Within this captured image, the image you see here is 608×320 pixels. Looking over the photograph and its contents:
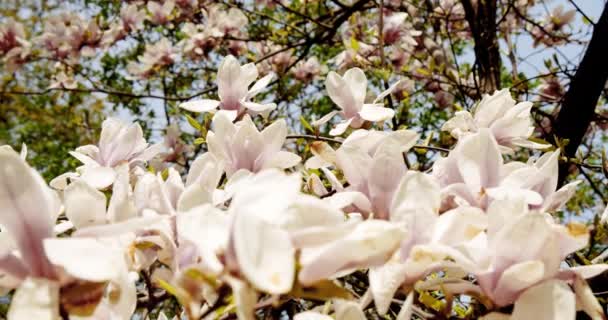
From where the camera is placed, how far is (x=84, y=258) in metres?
0.44

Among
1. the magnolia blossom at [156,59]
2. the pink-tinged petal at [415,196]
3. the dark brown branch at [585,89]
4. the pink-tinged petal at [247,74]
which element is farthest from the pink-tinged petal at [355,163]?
the magnolia blossom at [156,59]

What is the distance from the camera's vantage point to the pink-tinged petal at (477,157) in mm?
675

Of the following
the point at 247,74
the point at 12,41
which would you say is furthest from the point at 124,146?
the point at 12,41

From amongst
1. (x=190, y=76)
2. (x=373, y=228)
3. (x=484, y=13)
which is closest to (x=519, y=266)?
(x=373, y=228)

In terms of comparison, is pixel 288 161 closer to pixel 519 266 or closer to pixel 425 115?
pixel 519 266

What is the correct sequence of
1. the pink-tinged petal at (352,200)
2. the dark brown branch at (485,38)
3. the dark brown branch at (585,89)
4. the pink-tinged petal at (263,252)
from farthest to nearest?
the dark brown branch at (485,38) → the dark brown branch at (585,89) → the pink-tinged petal at (352,200) → the pink-tinged petal at (263,252)

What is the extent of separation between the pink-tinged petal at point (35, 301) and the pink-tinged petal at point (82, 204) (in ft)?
0.42

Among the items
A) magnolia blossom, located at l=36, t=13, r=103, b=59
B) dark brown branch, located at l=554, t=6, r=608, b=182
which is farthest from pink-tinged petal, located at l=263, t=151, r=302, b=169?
magnolia blossom, located at l=36, t=13, r=103, b=59

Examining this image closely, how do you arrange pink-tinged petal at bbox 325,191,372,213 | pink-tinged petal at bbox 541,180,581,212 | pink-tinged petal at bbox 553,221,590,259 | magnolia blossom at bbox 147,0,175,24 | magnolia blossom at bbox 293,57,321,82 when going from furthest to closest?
magnolia blossom at bbox 293,57,321,82 → magnolia blossom at bbox 147,0,175,24 → pink-tinged petal at bbox 541,180,581,212 → pink-tinged petal at bbox 325,191,372,213 → pink-tinged petal at bbox 553,221,590,259

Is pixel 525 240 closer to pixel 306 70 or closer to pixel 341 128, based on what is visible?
pixel 341 128

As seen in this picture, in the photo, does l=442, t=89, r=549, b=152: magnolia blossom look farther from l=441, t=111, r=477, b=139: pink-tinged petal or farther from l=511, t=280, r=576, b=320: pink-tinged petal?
l=511, t=280, r=576, b=320: pink-tinged petal

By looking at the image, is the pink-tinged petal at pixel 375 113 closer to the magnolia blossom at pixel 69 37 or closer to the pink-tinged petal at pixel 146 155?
the pink-tinged petal at pixel 146 155

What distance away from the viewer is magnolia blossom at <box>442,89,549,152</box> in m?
0.96

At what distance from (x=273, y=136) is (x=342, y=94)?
250mm
